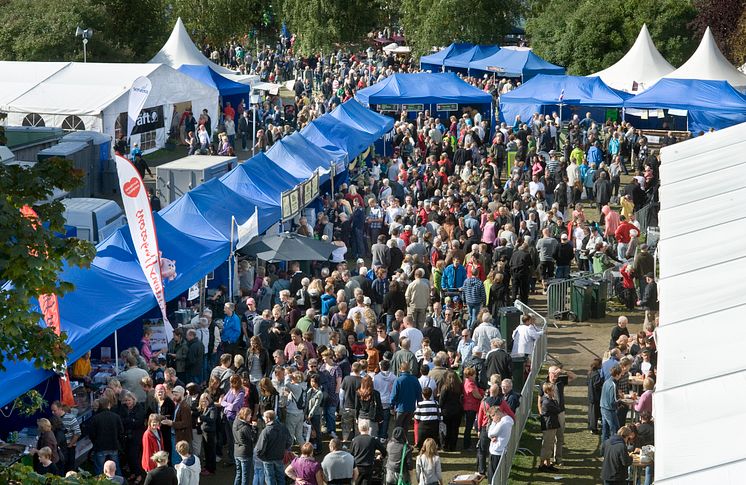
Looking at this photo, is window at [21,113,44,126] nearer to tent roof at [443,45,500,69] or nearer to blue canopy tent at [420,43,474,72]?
tent roof at [443,45,500,69]

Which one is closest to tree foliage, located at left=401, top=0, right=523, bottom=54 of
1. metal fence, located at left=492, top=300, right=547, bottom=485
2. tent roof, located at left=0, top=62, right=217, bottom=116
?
tent roof, located at left=0, top=62, right=217, bottom=116

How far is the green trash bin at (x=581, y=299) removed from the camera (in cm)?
1839

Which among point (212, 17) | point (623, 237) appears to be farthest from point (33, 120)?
point (212, 17)

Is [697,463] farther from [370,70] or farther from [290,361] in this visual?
[370,70]

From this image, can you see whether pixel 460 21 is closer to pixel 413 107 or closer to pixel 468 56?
pixel 468 56

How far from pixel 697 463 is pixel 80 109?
24417mm

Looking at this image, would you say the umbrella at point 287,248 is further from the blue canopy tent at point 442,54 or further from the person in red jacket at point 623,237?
the blue canopy tent at point 442,54

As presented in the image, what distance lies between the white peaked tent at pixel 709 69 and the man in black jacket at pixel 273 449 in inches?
1051

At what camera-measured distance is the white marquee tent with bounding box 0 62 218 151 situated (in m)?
29.5

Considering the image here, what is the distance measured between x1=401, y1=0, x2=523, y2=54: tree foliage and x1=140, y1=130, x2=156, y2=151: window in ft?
67.1

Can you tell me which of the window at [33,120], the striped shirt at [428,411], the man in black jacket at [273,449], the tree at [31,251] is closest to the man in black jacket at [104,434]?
the man in black jacket at [273,449]

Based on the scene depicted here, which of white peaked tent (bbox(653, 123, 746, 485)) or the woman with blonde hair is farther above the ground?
white peaked tent (bbox(653, 123, 746, 485))

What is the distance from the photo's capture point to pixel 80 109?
96.3 ft

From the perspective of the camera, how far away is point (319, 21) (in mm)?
52188
